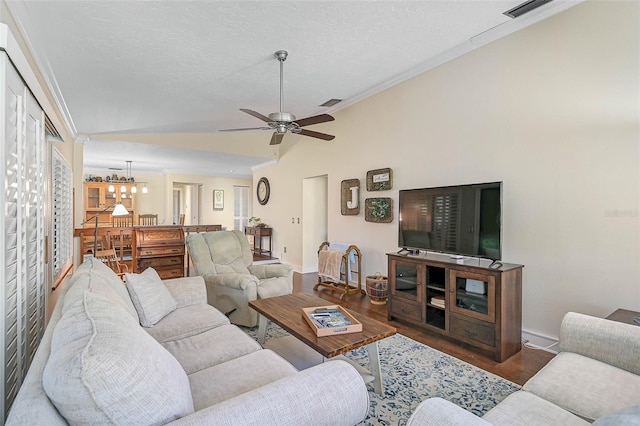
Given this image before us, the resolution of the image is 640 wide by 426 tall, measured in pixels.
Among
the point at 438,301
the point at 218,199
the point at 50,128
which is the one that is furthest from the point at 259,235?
the point at 438,301

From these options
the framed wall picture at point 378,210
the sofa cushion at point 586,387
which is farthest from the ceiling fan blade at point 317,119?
the sofa cushion at point 586,387

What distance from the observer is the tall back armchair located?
10.3 ft

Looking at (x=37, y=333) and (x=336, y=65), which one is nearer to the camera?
(x=37, y=333)

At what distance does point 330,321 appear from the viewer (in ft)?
7.07

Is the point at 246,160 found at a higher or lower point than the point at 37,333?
higher

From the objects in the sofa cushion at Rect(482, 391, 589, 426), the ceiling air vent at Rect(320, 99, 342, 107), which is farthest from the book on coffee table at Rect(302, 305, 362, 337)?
the ceiling air vent at Rect(320, 99, 342, 107)

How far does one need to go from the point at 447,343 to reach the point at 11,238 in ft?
10.6

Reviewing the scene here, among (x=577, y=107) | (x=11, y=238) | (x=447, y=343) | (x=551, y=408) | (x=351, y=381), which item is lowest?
(x=447, y=343)

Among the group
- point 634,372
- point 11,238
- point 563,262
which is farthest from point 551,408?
point 11,238

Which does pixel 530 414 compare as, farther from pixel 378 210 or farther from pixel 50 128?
pixel 50 128

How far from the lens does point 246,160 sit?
22.8 feet

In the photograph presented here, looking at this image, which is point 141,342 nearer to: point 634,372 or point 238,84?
point 634,372

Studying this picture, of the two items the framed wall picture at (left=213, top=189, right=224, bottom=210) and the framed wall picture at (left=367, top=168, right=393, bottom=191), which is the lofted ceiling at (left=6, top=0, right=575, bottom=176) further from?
the framed wall picture at (left=213, top=189, right=224, bottom=210)

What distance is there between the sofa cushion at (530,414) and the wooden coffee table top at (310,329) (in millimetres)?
785
